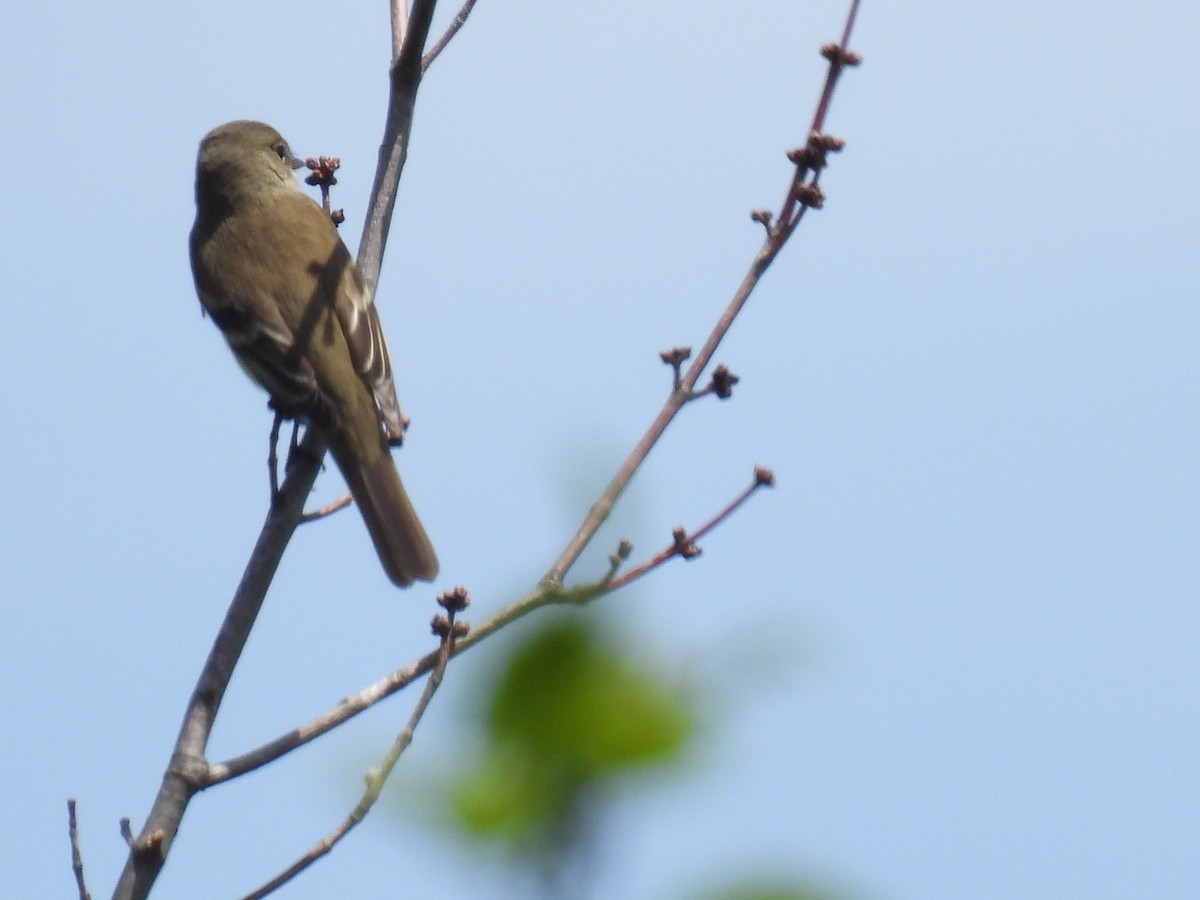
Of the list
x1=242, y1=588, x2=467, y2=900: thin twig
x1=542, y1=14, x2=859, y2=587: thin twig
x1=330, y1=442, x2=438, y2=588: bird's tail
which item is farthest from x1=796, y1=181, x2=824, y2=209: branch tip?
x1=330, y1=442, x2=438, y2=588: bird's tail

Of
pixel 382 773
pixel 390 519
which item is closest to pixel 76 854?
pixel 382 773

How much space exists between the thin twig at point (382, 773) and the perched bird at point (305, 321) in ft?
6.57

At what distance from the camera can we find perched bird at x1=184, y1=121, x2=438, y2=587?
5.98m

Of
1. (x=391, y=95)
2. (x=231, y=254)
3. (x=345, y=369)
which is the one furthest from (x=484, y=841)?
(x=231, y=254)

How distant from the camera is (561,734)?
202 centimetres

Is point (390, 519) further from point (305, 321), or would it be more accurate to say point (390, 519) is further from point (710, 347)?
point (710, 347)

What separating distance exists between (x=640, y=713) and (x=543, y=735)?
0.44ft

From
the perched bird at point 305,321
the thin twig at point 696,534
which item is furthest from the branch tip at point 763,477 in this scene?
the perched bird at point 305,321

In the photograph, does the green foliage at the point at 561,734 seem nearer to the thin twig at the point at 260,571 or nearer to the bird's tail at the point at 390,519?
the thin twig at the point at 260,571

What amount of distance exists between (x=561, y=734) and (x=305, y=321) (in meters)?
4.67

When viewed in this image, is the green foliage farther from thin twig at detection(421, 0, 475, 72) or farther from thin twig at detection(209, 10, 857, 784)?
thin twig at detection(421, 0, 475, 72)

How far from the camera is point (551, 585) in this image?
3.40 meters

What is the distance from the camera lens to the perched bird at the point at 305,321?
5977 mm

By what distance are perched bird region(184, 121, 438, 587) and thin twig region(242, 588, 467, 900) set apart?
6.57 feet
